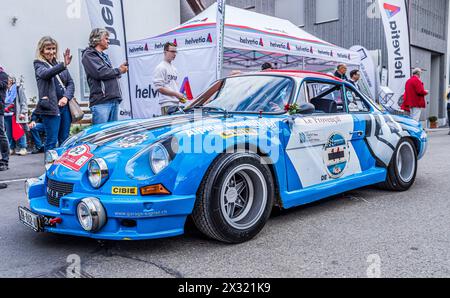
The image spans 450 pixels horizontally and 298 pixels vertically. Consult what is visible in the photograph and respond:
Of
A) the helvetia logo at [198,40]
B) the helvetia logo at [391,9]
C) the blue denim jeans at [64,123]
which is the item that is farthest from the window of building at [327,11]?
the blue denim jeans at [64,123]

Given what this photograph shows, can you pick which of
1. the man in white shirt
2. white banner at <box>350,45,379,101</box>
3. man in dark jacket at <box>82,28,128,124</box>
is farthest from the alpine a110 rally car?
white banner at <box>350,45,379,101</box>

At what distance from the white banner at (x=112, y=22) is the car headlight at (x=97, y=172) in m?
5.45

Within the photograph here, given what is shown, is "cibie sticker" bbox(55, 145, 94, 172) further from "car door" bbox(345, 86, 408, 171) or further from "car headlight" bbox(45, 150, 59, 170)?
"car door" bbox(345, 86, 408, 171)

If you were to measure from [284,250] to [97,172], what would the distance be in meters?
1.31

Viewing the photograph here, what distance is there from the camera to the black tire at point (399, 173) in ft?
15.2

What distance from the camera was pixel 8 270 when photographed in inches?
99.6

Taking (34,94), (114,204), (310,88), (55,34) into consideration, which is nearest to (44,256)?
(114,204)

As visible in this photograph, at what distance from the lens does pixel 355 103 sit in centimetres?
443

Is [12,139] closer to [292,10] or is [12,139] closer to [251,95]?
[251,95]

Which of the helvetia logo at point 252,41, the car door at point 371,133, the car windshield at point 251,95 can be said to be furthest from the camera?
the helvetia logo at point 252,41

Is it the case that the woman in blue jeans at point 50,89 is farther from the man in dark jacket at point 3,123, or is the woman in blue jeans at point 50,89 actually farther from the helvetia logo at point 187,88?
the helvetia logo at point 187,88

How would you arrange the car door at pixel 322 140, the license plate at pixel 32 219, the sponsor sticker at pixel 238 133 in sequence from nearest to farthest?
the license plate at pixel 32 219
the sponsor sticker at pixel 238 133
the car door at pixel 322 140

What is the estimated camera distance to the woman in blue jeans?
516cm

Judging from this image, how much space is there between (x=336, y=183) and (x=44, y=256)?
241 cm
